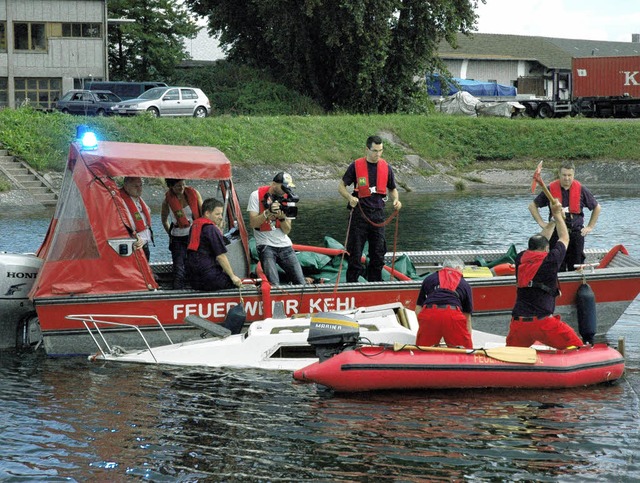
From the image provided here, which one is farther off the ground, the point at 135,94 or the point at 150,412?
the point at 135,94

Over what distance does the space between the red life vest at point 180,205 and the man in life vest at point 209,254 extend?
1.73 ft

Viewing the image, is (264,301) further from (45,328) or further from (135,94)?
(135,94)

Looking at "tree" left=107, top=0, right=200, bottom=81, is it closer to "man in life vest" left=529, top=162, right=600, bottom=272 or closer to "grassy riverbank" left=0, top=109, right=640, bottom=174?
"grassy riverbank" left=0, top=109, right=640, bottom=174

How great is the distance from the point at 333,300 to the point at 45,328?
3393 millimetres

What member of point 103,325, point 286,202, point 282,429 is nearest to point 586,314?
point 286,202

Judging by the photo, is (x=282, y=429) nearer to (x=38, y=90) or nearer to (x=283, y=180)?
(x=283, y=180)

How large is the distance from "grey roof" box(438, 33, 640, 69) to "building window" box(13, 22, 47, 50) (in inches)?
1150

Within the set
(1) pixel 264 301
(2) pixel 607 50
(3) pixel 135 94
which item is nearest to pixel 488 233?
(1) pixel 264 301

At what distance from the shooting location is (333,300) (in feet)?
40.7

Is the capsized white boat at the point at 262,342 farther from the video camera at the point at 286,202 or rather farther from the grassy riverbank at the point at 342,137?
the grassy riverbank at the point at 342,137

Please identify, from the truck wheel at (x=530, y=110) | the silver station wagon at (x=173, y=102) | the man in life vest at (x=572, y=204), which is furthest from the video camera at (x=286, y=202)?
the truck wheel at (x=530, y=110)

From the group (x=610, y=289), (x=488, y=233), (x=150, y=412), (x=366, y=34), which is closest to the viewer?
(x=150, y=412)

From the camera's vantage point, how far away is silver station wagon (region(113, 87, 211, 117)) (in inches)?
1592

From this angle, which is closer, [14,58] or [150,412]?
[150,412]
